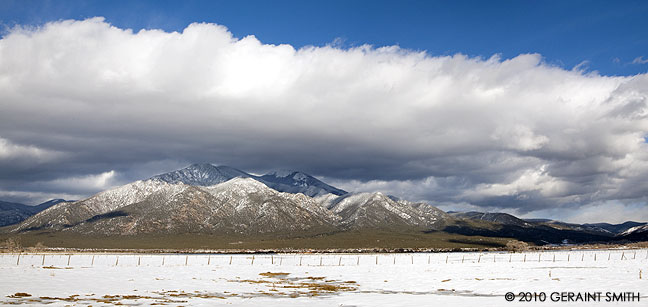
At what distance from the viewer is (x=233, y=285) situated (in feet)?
195

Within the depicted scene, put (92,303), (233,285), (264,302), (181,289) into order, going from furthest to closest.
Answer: (233,285)
(181,289)
(264,302)
(92,303)

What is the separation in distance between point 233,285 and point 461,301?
29446mm

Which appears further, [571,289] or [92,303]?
[571,289]

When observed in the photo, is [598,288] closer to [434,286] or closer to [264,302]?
[434,286]

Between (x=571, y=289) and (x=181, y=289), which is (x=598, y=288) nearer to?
(x=571, y=289)

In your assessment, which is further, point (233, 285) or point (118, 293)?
point (233, 285)

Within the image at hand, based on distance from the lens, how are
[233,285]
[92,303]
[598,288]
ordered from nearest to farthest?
[92,303] → [598,288] → [233,285]

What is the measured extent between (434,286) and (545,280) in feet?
40.7

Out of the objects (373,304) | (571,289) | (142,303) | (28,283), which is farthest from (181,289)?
(571,289)

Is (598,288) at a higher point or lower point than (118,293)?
higher

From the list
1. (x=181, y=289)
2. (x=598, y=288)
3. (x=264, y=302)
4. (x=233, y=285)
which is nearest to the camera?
(x=264, y=302)

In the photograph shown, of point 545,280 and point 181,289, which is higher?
point 545,280

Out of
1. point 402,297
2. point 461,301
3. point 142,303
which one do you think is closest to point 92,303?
point 142,303

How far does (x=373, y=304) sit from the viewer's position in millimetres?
39312
